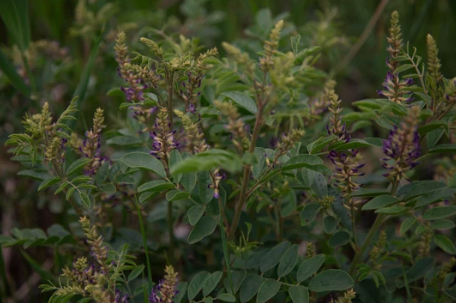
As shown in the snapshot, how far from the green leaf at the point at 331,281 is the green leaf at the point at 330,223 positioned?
116 mm

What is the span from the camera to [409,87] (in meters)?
1.10

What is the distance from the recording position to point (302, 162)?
1059mm

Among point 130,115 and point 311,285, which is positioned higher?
point 130,115

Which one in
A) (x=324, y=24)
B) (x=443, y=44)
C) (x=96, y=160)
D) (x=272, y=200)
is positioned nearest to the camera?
(x=96, y=160)

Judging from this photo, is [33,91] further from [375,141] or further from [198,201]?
[375,141]

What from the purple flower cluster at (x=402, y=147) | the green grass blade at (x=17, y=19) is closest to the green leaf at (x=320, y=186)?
the purple flower cluster at (x=402, y=147)

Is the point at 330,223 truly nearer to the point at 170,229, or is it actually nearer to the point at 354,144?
the point at 354,144

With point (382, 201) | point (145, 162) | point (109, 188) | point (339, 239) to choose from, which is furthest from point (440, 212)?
point (109, 188)

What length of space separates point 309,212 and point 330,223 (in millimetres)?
67

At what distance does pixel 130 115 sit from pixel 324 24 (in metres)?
0.99

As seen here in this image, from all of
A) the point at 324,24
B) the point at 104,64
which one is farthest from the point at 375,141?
the point at 104,64

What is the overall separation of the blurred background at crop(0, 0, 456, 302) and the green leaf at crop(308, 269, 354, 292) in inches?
32.1

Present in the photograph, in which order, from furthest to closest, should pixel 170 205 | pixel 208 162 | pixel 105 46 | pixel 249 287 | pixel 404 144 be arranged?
pixel 105 46 < pixel 170 205 < pixel 249 287 < pixel 404 144 < pixel 208 162

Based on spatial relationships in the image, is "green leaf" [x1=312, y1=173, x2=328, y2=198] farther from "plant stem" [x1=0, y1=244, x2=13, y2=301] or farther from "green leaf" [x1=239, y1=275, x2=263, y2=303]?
"plant stem" [x1=0, y1=244, x2=13, y2=301]
